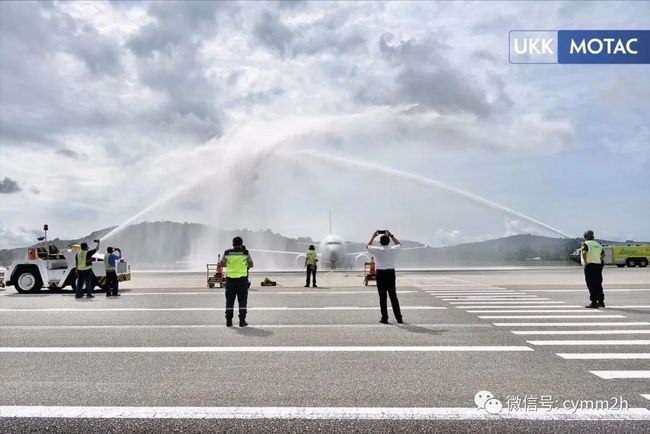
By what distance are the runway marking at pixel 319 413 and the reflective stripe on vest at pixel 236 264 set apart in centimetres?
635

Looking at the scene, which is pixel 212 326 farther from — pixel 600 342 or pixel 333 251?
pixel 333 251

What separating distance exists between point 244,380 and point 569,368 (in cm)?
435

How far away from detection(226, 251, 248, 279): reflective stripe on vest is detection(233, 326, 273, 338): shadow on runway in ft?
4.17

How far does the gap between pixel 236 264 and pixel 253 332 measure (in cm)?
187

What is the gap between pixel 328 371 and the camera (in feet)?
22.4

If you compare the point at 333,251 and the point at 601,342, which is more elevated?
the point at 333,251

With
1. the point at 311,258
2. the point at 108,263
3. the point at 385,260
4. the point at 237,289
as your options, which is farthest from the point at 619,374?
the point at 311,258

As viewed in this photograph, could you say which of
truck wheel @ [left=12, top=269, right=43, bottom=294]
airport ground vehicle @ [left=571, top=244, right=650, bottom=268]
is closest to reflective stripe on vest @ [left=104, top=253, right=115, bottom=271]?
truck wheel @ [left=12, top=269, right=43, bottom=294]

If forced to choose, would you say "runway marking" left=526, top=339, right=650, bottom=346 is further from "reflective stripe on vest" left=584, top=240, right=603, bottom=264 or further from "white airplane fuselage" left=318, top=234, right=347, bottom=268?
"white airplane fuselage" left=318, top=234, right=347, bottom=268

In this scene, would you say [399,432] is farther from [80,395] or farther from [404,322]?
[404,322]

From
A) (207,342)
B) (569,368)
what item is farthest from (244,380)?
(569,368)

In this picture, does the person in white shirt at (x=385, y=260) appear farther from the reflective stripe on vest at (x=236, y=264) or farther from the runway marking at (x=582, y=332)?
the reflective stripe on vest at (x=236, y=264)

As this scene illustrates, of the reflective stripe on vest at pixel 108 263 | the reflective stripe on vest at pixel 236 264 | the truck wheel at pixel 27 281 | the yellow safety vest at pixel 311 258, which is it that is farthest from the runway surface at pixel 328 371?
the yellow safety vest at pixel 311 258

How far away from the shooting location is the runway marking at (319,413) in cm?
492
